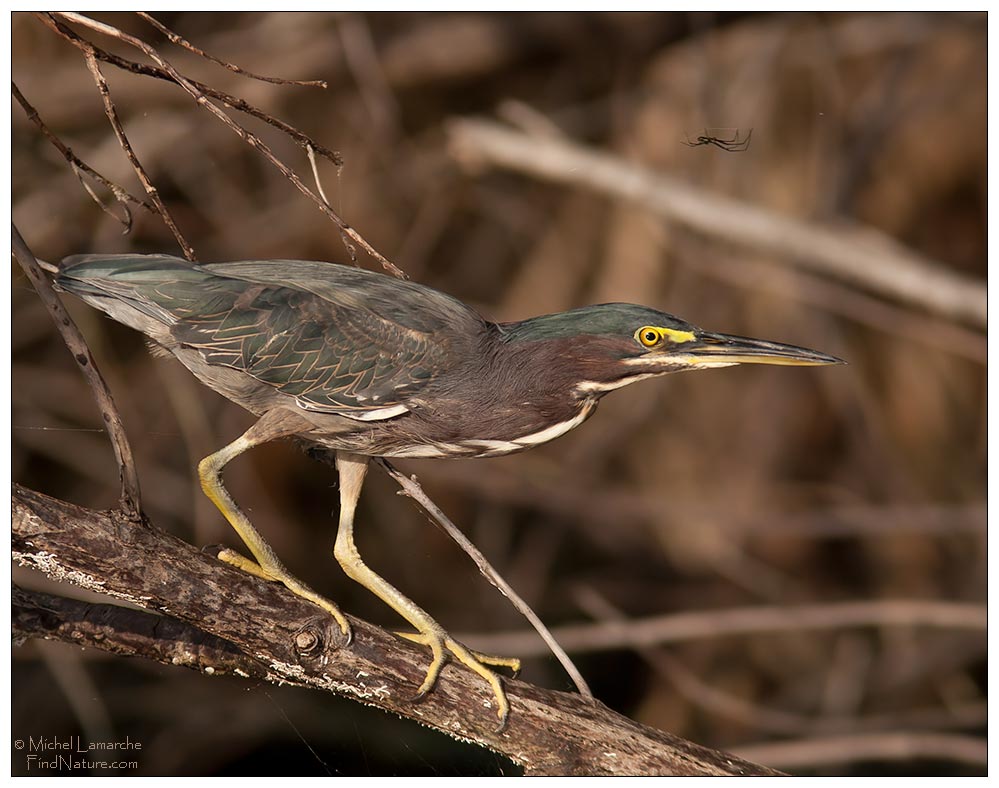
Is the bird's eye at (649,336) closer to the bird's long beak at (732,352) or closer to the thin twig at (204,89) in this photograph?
the bird's long beak at (732,352)

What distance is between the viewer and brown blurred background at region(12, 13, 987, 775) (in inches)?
119

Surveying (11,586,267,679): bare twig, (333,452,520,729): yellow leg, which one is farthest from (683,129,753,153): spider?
(11,586,267,679): bare twig

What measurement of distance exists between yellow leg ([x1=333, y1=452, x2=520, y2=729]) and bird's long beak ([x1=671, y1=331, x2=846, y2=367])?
1.67 ft

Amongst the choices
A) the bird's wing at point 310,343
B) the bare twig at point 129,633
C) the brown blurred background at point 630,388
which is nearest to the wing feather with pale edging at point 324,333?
the bird's wing at point 310,343

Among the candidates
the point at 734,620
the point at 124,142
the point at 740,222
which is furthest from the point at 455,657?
the point at 740,222

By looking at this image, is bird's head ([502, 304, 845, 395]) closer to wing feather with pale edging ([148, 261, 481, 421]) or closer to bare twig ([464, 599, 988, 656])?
wing feather with pale edging ([148, 261, 481, 421])

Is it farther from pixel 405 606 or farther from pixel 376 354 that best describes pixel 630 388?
pixel 376 354

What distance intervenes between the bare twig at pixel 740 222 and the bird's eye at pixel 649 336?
2078mm

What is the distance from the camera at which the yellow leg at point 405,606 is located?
145cm

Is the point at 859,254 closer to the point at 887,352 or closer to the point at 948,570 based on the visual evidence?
the point at 887,352

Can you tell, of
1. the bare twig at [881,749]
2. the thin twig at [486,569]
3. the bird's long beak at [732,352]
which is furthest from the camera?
the bare twig at [881,749]

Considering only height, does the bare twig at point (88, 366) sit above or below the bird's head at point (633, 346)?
below

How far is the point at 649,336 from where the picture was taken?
133 centimetres

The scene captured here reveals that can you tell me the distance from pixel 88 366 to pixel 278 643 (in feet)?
1.43
